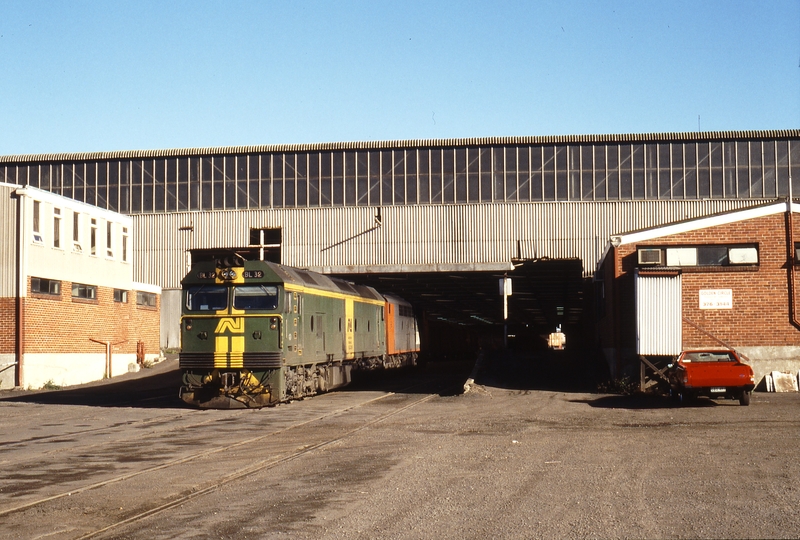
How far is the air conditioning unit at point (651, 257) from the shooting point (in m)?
26.7

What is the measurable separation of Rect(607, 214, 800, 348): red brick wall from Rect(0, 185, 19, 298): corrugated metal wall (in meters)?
22.3

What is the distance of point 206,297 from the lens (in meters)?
23.2

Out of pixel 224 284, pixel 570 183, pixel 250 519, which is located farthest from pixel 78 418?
pixel 570 183

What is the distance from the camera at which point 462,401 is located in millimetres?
24547

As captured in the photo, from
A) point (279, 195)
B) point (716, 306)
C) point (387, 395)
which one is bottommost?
Result: point (387, 395)

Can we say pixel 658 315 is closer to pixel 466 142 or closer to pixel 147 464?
pixel 147 464

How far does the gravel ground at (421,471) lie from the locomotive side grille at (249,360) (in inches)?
48.9

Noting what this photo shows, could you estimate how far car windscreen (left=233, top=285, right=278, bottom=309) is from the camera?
22719mm

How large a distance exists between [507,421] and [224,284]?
8.21 meters

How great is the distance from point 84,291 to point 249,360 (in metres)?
16.6

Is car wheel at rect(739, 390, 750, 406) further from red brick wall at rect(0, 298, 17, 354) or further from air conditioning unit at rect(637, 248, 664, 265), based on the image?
red brick wall at rect(0, 298, 17, 354)

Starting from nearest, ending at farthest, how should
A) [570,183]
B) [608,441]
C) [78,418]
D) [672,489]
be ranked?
[672,489] < [608,441] < [78,418] < [570,183]

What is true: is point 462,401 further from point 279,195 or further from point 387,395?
point 279,195

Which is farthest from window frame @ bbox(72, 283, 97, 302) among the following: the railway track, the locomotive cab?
the railway track
